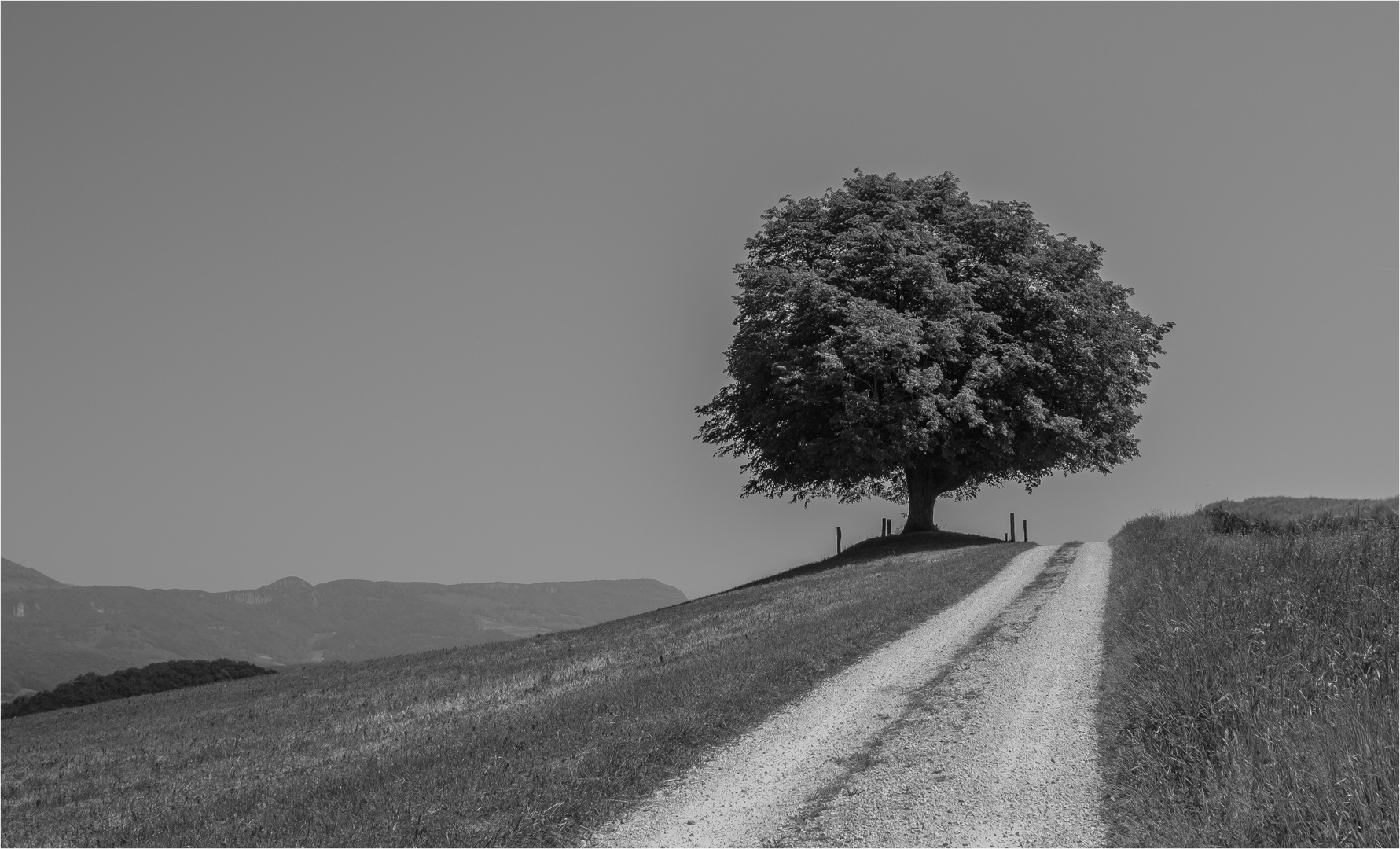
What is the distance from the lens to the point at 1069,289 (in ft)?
140

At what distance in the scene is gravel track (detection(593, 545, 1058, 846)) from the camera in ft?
30.9

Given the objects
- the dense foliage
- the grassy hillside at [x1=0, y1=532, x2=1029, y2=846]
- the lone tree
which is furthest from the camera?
the lone tree

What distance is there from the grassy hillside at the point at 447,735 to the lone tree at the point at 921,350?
413 inches

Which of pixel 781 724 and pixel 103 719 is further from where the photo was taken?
pixel 103 719

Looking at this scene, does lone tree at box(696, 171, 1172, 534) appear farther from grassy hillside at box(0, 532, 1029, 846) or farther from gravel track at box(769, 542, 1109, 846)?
gravel track at box(769, 542, 1109, 846)

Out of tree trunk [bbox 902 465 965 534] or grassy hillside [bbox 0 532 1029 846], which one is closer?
grassy hillside [bbox 0 532 1029 846]

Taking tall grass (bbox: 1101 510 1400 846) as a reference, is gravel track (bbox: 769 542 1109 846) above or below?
below

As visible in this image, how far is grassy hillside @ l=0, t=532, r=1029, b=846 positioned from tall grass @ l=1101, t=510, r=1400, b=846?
15.8 feet

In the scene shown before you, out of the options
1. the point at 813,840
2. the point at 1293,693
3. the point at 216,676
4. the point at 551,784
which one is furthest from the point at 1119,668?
the point at 216,676

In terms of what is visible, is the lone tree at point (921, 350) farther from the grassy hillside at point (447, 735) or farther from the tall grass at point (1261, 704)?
the tall grass at point (1261, 704)

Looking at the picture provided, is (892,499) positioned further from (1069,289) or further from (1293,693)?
(1293,693)

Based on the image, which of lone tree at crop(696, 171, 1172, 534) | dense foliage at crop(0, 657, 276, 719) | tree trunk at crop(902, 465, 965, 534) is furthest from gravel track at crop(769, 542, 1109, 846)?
tree trunk at crop(902, 465, 965, 534)

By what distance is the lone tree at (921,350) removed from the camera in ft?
126

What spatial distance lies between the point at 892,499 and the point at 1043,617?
30914 mm
